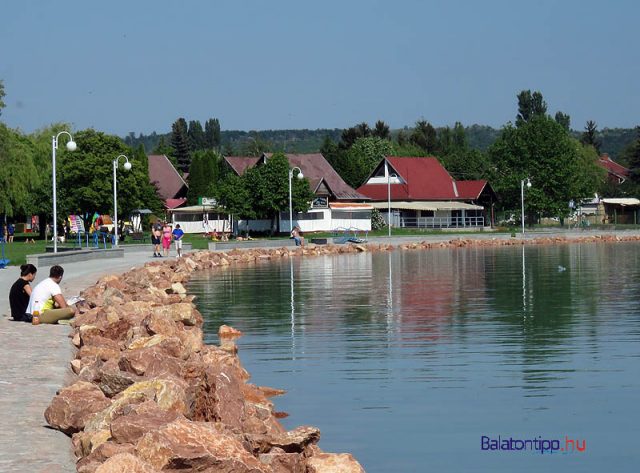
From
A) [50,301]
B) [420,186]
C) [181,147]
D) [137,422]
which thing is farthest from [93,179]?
[181,147]

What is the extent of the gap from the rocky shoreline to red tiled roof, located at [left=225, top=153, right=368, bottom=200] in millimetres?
77283

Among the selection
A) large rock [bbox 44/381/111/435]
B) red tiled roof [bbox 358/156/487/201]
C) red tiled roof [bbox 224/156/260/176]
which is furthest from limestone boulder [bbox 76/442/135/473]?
red tiled roof [bbox 358/156/487/201]

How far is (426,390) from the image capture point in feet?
Result: 49.1

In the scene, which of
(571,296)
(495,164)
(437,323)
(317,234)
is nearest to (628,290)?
(571,296)

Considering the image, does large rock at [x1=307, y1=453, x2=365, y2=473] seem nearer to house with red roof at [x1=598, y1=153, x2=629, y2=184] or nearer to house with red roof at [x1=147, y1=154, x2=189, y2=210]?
house with red roof at [x1=147, y1=154, x2=189, y2=210]

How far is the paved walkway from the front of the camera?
9.46 m

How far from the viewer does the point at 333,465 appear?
31.4 feet

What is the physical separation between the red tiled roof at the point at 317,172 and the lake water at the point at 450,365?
60.9 metres

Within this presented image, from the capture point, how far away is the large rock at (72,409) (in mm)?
10773

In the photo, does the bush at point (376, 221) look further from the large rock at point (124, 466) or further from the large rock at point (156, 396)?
the large rock at point (124, 466)

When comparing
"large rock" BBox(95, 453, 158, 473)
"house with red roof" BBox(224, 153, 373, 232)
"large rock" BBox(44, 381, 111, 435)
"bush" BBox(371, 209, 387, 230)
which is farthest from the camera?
"bush" BBox(371, 209, 387, 230)

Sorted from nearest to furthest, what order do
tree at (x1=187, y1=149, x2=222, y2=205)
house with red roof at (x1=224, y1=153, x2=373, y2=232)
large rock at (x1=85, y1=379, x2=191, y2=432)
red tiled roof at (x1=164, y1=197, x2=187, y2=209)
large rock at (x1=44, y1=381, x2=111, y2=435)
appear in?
large rock at (x1=85, y1=379, x2=191, y2=432) < large rock at (x1=44, y1=381, x2=111, y2=435) < house with red roof at (x1=224, y1=153, x2=373, y2=232) < tree at (x1=187, y1=149, x2=222, y2=205) < red tiled roof at (x1=164, y1=197, x2=187, y2=209)

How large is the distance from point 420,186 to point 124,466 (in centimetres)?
9791

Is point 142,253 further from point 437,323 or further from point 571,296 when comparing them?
point 437,323
